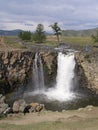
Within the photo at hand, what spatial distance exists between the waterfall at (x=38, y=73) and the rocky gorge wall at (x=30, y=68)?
0.63 m

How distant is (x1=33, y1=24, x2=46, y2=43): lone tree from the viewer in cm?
9075

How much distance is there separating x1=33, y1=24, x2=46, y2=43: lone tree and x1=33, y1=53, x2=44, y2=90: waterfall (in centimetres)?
3067

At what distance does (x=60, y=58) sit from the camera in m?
61.7

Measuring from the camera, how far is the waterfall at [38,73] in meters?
59.4

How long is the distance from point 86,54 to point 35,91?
40.9 ft

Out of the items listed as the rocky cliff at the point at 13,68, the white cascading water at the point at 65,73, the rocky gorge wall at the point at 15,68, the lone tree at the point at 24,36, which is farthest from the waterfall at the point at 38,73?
the lone tree at the point at 24,36

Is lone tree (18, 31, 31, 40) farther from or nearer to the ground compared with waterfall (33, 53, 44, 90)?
farther from the ground

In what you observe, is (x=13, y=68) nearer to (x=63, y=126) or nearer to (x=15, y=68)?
(x=15, y=68)

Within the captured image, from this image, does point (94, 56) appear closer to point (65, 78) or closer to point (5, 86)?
point (65, 78)

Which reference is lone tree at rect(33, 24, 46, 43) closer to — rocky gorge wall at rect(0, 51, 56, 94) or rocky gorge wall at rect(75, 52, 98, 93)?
rocky gorge wall at rect(0, 51, 56, 94)

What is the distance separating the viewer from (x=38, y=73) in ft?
196

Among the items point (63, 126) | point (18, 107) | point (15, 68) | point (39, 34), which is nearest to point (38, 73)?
point (15, 68)

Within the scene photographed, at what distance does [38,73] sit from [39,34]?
33.7 m

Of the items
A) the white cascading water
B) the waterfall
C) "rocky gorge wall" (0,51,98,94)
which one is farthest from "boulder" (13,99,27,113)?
the waterfall
